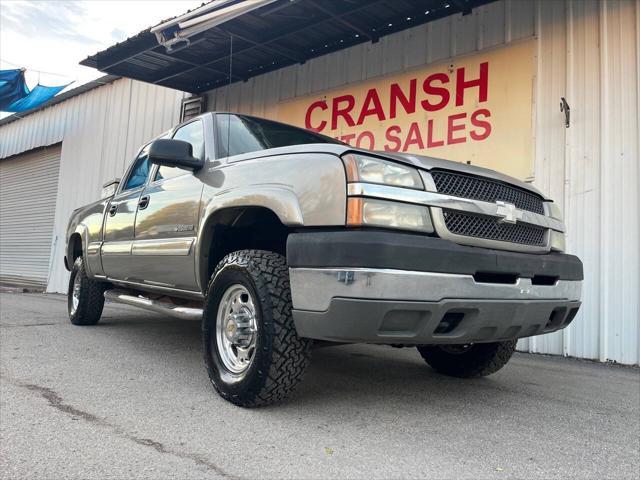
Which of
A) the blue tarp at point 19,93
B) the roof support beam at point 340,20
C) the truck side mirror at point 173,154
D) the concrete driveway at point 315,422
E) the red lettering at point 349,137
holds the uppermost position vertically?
the blue tarp at point 19,93

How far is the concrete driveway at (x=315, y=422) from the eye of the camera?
204cm

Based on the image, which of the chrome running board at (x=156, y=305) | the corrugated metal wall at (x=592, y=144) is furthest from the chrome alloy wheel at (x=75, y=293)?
the corrugated metal wall at (x=592, y=144)

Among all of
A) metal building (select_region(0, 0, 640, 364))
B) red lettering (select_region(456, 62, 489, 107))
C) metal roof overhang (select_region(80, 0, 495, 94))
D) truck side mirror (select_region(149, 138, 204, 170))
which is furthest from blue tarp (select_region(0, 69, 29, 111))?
truck side mirror (select_region(149, 138, 204, 170))

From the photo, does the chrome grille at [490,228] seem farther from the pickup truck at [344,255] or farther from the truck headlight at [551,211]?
the truck headlight at [551,211]

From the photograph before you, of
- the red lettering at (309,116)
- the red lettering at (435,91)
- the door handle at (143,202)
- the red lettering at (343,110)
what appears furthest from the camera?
the red lettering at (309,116)

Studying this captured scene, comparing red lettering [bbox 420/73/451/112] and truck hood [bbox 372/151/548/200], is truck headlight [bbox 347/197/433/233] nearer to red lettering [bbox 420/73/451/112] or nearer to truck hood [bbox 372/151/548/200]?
truck hood [bbox 372/151/548/200]

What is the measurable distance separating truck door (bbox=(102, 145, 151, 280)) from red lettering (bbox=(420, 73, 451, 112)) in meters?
3.68

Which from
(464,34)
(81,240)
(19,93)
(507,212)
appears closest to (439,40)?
(464,34)

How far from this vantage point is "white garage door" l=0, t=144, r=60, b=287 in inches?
558

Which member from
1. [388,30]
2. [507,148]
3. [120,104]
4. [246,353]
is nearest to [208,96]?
[120,104]

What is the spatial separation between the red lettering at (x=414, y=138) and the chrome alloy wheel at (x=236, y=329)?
435 centimetres

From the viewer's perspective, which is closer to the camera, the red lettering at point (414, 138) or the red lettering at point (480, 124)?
the red lettering at point (480, 124)

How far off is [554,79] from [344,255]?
15.0ft

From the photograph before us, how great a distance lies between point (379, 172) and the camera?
2393 millimetres
